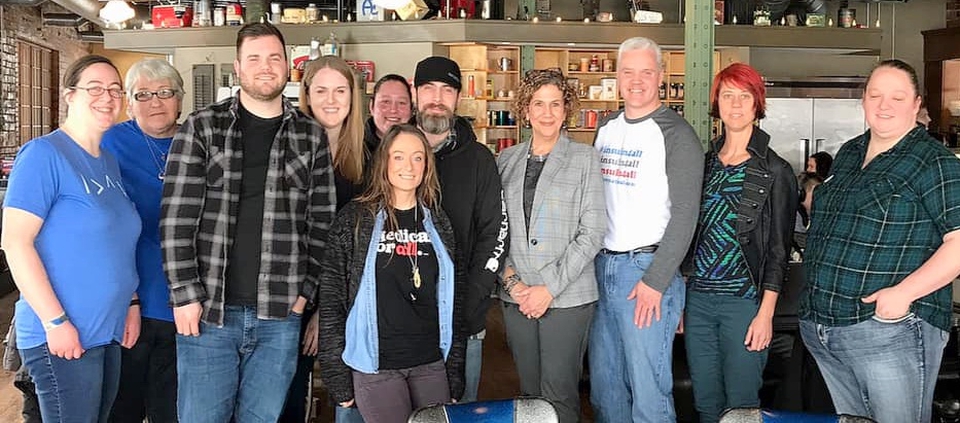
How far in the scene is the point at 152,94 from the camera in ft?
10.1

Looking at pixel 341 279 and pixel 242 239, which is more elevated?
pixel 242 239

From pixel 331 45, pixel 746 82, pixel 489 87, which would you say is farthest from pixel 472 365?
pixel 489 87

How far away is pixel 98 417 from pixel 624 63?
209 centimetres

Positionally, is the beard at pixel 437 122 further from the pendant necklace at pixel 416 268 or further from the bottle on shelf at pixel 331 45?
the bottle on shelf at pixel 331 45

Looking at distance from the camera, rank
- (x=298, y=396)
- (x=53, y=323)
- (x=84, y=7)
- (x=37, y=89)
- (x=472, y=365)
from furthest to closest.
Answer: (x=37, y=89) → (x=84, y=7) → (x=298, y=396) → (x=472, y=365) → (x=53, y=323)

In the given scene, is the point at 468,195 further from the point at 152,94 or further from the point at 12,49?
the point at 12,49

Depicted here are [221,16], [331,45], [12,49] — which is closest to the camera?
[331,45]

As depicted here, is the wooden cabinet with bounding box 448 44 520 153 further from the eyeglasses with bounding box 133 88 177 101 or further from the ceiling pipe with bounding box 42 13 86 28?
the eyeglasses with bounding box 133 88 177 101

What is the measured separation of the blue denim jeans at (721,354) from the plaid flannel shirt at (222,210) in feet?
4.55

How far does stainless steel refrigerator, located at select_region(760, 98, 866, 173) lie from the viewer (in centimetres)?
979

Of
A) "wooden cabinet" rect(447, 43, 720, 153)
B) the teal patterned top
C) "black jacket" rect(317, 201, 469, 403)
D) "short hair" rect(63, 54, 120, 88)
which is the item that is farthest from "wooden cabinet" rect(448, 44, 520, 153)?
"short hair" rect(63, 54, 120, 88)

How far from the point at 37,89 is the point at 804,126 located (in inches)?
452

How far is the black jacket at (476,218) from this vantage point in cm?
301

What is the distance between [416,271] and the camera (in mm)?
2775
